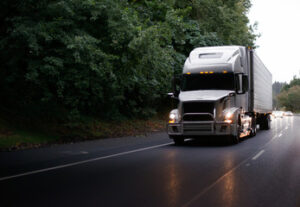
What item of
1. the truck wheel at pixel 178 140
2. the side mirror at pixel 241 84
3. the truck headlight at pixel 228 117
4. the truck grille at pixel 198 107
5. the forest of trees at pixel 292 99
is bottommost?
the truck wheel at pixel 178 140

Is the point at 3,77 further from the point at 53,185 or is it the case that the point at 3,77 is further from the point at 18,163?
the point at 53,185

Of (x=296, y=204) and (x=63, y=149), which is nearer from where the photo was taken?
(x=296, y=204)

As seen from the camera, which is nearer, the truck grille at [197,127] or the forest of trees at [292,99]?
the truck grille at [197,127]

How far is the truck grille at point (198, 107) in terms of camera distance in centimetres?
1506

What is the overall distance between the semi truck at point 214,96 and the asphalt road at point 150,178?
198 centimetres

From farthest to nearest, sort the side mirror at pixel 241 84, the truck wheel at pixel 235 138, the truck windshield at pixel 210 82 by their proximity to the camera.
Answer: the side mirror at pixel 241 84 < the truck windshield at pixel 210 82 < the truck wheel at pixel 235 138

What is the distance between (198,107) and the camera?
15.2 m

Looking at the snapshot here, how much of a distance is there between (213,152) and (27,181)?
7073mm

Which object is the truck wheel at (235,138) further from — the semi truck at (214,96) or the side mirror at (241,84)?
the side mirror at (241,84)

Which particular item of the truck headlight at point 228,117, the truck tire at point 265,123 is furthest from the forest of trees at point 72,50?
the truck tire at point 265,123

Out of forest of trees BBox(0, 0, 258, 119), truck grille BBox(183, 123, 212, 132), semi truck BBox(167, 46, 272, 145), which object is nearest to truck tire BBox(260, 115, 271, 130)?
semi truck BBox(167, 46, 272, 145)

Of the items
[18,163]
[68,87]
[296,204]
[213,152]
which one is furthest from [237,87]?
[296,204]

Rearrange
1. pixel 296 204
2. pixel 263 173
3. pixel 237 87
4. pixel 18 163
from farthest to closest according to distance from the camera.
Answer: pixel 237 87, pixel 18 163, pixel 263 173, pixel 296 204

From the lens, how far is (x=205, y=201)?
246 inches
